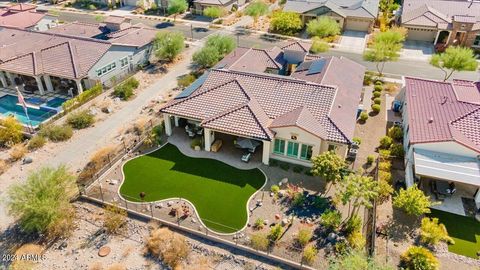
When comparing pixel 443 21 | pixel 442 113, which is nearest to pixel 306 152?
pixel 442 113

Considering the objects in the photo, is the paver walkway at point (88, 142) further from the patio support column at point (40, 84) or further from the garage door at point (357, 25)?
the garage door at point (357, 25)

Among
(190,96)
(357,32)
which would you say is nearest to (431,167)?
(190,96)

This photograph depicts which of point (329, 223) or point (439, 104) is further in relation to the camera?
point (439, 104)

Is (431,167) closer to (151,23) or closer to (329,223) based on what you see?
(329,223)

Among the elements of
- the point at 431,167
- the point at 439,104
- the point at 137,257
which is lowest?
the point at 137,257

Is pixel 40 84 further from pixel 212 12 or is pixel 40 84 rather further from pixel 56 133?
pixel 212 12
